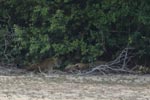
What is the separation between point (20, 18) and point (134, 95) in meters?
5.81

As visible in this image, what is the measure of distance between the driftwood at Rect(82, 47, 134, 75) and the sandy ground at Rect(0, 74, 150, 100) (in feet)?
1.89

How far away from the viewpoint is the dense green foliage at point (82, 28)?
13648 millimetres

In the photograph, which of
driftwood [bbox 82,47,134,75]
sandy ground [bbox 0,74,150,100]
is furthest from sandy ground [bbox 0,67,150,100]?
driftwood [bbox 82,47,134,75]

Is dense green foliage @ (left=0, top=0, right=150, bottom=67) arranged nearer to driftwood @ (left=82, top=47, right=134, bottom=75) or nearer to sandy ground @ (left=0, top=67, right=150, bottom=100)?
→ driftwood @ (left=82, top=47, right=134, bottom=75)

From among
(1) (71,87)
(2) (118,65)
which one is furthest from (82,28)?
(1) (71,87)

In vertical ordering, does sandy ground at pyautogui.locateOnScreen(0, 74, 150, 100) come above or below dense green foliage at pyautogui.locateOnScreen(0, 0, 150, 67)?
below

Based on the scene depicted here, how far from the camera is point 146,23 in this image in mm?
13531

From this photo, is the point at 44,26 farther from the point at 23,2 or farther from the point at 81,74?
the point at 81,74

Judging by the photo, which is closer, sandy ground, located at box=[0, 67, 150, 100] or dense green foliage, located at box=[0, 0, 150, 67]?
sandy ground, located at box=[0, 67, 150, 100]

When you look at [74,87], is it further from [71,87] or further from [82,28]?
[82,28]

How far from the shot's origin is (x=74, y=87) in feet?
35.8

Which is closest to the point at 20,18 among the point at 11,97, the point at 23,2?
the point at 23,2

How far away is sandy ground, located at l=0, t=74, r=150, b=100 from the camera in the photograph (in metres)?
9.67

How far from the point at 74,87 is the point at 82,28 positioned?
359cm
